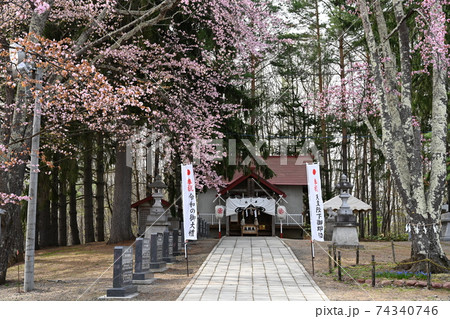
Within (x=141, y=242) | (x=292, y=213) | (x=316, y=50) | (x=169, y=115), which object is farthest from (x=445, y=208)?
(x=141, y=242)

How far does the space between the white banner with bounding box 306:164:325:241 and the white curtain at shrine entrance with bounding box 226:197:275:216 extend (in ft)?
45.8

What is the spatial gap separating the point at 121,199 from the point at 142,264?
395 inches

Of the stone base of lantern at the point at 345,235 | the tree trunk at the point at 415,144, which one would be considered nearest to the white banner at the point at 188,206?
the tree trunk at the point at 415,144

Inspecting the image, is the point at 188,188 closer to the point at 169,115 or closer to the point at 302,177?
the point at 169,115

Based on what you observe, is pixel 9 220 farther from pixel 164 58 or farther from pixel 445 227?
pixel 445 227

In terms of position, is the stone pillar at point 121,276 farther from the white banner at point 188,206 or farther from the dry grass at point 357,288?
the dry grass at point 357,288

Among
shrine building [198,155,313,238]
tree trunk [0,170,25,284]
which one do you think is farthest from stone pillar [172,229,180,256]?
shrine building [198,155,313,238]

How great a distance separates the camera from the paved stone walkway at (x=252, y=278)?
28.9ft

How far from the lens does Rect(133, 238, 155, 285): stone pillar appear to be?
34.9ft

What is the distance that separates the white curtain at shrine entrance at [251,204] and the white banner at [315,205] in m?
14.0

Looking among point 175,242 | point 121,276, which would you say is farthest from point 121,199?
point 121,276

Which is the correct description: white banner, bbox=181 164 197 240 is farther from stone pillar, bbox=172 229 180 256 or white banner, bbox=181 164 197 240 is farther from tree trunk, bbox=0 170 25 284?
tree trunk, bbox=0 170 25 284

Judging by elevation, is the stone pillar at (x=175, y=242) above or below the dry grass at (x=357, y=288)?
above

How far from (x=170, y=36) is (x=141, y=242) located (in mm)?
10034
